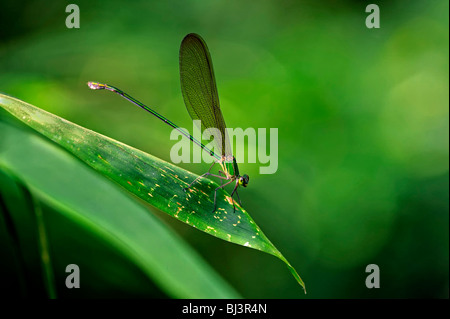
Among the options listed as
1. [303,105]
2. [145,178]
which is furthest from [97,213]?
[303,105]

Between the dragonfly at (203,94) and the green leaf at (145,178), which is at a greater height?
the dragonfly at (203,94)

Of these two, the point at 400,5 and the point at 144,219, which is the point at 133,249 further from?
the point at 400,5

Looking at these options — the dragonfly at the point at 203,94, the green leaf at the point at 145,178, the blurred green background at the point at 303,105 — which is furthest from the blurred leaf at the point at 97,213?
Answer: the blurred green background at the point at 303,105

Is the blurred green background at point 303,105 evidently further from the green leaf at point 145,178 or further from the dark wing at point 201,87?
the green leaf at point 145,178

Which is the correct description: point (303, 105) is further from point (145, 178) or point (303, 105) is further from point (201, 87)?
point (145, 178)

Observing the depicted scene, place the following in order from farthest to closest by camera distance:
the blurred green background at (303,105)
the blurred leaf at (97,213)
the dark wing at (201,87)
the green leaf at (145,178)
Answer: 1. the blurred green background at (303,105)
2. the dark wing at (201,87)
3. the blurred leaf at (97,213)
4. the green leaf at (145,178)

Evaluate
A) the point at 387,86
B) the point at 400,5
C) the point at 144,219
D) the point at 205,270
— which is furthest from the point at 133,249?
the point at 400,5
